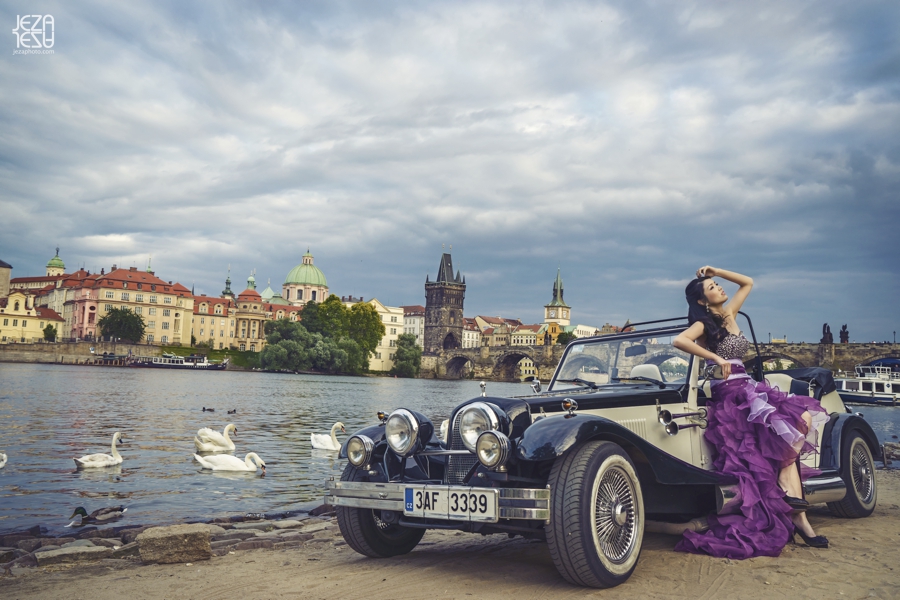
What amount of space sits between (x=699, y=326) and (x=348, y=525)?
10.3 feet

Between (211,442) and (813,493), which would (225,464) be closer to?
(211,442)

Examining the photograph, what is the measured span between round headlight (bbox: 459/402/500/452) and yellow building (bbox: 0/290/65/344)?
135814 mm

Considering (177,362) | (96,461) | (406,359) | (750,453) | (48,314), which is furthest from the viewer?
(48,314)

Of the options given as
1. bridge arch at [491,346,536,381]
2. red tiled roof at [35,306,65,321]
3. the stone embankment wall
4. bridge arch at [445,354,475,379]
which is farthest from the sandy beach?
bridge arch at [445,354,475,379]

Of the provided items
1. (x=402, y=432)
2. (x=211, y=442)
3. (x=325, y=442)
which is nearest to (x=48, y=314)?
(x=325, y=442)

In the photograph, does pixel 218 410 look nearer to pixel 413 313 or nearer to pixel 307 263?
pixel 307 263

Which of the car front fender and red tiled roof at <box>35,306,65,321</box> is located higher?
red tiled roof at <box>35,306,65,321</box>

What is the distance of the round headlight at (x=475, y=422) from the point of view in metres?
4.70

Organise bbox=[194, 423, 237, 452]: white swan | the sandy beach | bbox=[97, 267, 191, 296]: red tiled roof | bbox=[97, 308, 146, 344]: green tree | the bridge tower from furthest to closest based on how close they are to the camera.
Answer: the bridge tower < bbox=[97, 267, 191, 296]: red tiled roof < bbox=[97, 308, 146, 344]: green tree < bbox=[194, 423, 237, 452]: white swan < the sandy beach

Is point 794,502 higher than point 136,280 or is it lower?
lower

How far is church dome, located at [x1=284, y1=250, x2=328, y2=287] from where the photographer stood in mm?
172100

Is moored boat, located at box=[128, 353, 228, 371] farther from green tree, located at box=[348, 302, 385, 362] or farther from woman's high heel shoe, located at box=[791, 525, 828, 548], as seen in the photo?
woman's high heel shoe, located at box=[791, 525, 828, 548]

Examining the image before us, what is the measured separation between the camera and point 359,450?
5.30 meters

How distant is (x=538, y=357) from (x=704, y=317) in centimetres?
11962
